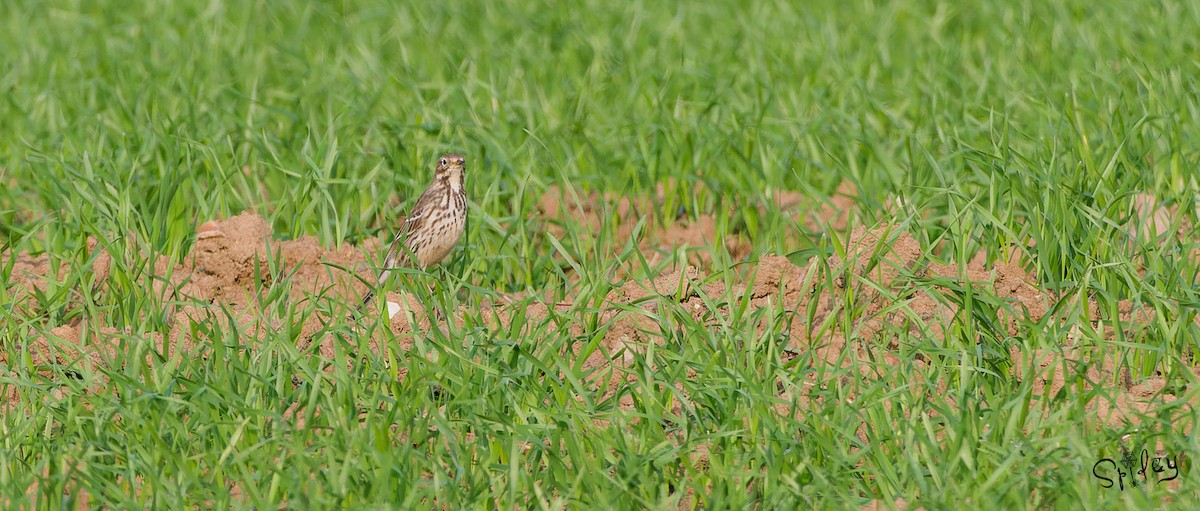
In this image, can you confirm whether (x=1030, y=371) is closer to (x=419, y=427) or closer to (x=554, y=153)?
(x=419, y=427)

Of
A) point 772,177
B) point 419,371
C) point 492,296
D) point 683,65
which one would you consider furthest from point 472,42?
point 419,371

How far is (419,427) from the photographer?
5.01 m

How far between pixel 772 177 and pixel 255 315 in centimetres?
278

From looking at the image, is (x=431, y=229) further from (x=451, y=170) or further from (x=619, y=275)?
(x=619, y=275)

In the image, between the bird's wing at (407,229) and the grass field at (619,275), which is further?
the bird's wing at (407,229)

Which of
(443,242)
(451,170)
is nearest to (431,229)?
(443,242)
